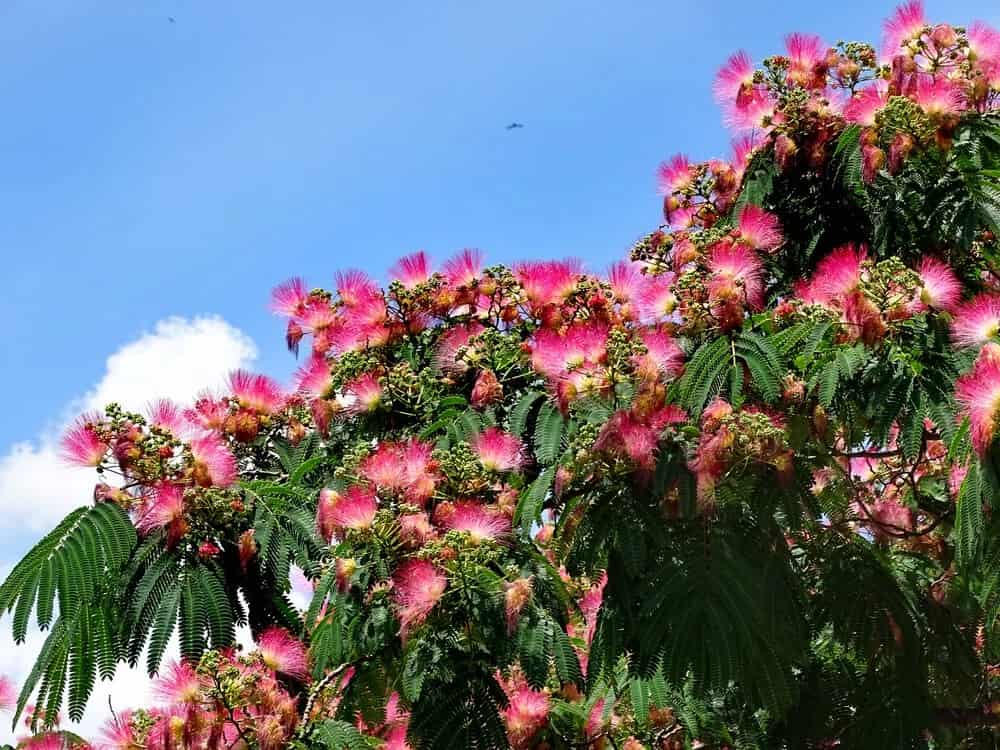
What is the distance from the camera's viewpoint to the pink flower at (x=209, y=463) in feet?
17.2

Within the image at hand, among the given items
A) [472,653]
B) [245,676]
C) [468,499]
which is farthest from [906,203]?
[245,676]

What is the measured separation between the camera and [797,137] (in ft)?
20.5

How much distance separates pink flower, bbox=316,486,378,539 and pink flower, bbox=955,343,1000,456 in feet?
6.45

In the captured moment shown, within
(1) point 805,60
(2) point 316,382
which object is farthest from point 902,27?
(2) point 316,382

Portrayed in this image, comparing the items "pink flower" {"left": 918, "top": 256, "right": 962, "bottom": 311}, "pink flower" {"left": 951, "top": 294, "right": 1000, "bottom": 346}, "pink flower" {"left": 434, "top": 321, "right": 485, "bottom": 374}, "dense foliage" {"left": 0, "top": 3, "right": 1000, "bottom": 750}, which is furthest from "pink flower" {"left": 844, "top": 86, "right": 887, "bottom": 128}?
"pink flower" {"left": 434, "top": 321, "right": 485, "bottom": 374}

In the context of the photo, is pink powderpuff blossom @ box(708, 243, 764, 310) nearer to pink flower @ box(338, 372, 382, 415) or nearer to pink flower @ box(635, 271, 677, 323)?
pink flower @ box(635, 271, 677, 323)

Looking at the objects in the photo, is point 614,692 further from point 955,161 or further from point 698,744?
point 955,161

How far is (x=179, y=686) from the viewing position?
466 centimetres

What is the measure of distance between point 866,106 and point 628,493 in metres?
2.37

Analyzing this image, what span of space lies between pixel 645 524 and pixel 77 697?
224 cm

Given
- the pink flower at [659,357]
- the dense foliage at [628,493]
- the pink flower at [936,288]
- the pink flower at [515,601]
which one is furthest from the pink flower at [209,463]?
the pink flower at [936,288]

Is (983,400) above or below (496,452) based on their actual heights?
below

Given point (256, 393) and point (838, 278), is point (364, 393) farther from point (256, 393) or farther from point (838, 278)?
point (838, 278)

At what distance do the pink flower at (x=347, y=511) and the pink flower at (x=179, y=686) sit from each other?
2.23ft
